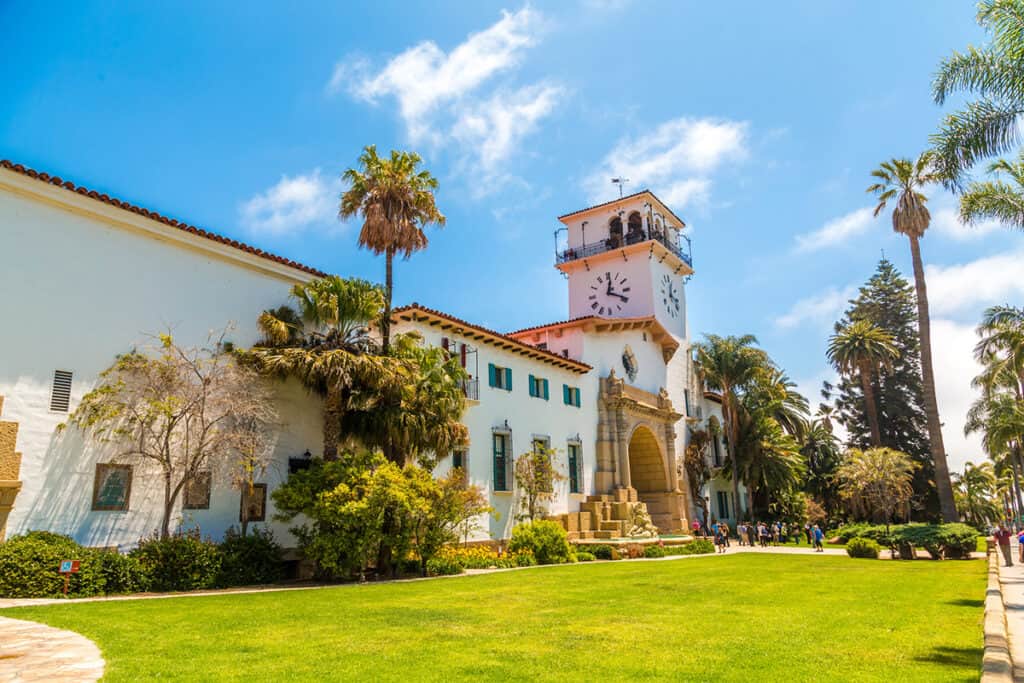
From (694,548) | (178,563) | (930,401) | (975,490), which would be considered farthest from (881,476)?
(975,490)

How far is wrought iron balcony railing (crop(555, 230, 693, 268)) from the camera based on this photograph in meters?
42.8

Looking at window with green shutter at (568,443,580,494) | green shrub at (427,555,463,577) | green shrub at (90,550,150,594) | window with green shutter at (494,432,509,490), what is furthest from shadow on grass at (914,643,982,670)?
window with green shutter at (568,443,580,494)

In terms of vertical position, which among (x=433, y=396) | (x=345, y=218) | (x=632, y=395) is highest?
(x=345, y=218)

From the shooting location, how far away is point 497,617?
11.3 m

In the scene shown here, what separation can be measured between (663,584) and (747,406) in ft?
112

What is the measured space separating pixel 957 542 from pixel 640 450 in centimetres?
1732

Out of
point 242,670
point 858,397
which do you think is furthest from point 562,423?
point 858,397

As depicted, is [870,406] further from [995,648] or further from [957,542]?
[995,648]

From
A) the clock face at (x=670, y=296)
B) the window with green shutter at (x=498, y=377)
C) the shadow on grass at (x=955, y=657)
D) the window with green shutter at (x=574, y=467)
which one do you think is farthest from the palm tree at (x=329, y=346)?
the clock face at (x=670, y=296)

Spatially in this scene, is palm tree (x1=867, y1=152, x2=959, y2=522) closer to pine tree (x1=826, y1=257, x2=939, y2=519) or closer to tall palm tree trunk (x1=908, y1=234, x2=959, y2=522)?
tall palm tree trunk (x1=908, y1=234, x2=959, y2=522)

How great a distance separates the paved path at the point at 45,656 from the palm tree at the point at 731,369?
4179 centimetres

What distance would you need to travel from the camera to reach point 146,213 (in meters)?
17.9

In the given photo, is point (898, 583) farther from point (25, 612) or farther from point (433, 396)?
point (25, 612)

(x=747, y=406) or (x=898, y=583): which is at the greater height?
(x=747, y=406)
